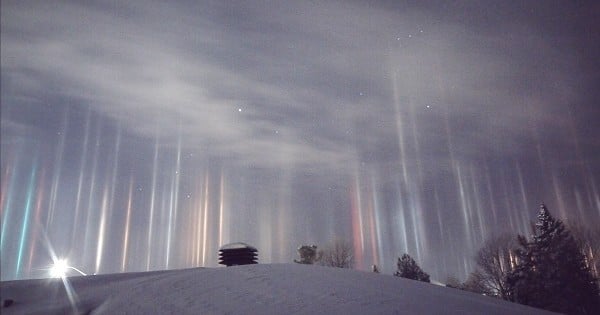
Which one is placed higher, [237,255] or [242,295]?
[237,255]

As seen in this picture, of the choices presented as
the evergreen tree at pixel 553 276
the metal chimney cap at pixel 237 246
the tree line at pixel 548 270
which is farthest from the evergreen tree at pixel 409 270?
the metal chimney cap at pixel 237 246

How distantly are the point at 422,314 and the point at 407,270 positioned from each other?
46.0 meters

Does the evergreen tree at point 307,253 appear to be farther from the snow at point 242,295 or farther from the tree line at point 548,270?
the snow at point 242,295

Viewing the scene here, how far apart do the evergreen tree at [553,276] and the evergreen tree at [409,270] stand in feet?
48.1

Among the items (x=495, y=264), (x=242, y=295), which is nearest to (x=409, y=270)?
(x=495, y=264)

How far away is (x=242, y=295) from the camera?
988 cm

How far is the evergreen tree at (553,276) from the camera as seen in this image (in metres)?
31.9

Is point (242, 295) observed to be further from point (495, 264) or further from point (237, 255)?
point (495, 264)

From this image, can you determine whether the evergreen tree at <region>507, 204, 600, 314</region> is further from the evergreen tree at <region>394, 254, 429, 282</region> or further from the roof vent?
the roof vent

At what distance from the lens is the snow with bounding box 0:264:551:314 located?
29.6ft

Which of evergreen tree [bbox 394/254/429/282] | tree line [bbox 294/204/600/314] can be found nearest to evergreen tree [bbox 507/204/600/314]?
tree line [bbox 294/204/600/314]

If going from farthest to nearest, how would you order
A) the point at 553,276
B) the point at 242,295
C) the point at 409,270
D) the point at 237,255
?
the point at 409,270, the point at 553,276, the point at 237,255, the point at 242,295

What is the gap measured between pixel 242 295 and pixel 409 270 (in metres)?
46.2

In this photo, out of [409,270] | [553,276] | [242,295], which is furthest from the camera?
[409,270]
